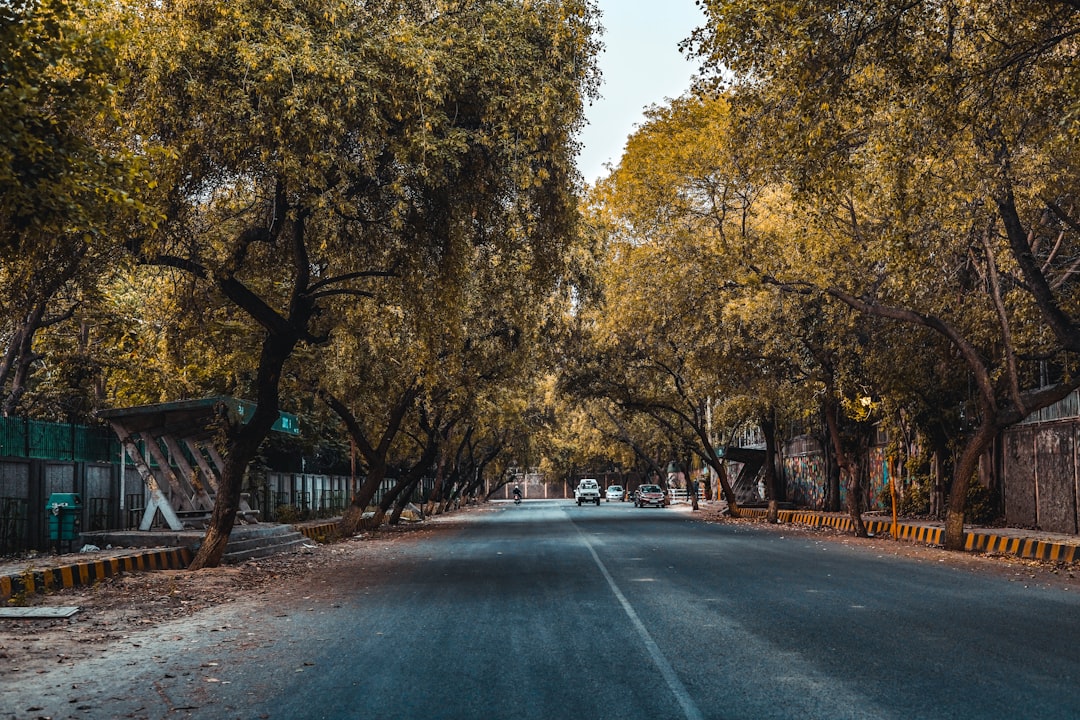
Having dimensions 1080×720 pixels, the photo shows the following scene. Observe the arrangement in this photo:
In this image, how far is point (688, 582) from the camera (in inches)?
562

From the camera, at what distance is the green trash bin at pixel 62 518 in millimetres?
18266

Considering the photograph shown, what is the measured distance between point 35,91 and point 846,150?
32.5 feet

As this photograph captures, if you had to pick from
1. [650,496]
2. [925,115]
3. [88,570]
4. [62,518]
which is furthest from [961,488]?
[650,496]

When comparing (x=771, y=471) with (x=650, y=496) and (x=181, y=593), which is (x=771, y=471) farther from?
(x=181, y=593)

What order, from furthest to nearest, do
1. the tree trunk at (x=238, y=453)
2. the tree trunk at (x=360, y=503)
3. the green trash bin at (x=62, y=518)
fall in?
1. the tree trunk at (x=360, y=503)
2. the green trash bin at (x=62, y=518)
3. the tree trunk at (x=238, y=453)

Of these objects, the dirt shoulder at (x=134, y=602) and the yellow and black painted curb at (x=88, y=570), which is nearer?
the dirt shoulder at (x=134, y=602)

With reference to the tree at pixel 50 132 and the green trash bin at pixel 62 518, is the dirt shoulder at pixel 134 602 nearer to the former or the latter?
the green trash bin at pixel 62 518

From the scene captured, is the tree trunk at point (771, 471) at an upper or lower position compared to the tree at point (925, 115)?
lower

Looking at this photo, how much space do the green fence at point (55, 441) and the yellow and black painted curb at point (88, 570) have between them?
3.34m

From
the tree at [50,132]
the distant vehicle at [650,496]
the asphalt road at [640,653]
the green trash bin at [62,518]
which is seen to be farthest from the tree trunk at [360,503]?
the distant vehicle at [650,496]

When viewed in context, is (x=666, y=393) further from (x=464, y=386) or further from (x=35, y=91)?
(x=35, y=91)

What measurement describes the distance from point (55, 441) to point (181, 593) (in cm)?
753

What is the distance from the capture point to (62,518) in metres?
18.3

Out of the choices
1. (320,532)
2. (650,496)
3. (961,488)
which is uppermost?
(961,488)
